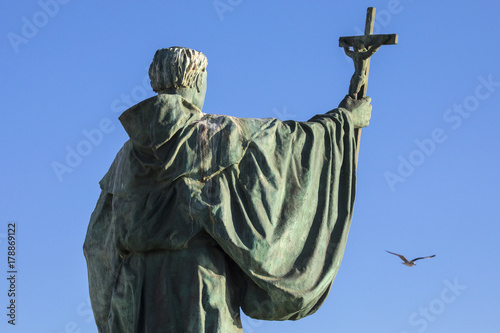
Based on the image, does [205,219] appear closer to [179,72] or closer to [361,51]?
[179,72]

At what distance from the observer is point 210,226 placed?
1004cm

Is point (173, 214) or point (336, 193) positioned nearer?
point (173, 214)

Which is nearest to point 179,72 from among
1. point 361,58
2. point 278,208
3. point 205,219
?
point 205,219

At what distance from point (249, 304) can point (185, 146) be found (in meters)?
1.50

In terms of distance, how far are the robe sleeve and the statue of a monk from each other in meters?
0.01

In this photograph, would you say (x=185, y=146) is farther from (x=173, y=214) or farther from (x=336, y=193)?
(x=336, y=193)

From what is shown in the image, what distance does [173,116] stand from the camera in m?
10.2

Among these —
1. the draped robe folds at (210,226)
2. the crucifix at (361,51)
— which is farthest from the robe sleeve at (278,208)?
the crucifix at (361,51)

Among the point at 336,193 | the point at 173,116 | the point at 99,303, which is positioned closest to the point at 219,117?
the point at 173,116

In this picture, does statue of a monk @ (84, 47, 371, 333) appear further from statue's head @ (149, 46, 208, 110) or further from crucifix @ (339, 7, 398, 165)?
crucifix @ (339, 7, 398, 165)

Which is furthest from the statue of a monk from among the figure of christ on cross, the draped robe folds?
the figure of christ on cross

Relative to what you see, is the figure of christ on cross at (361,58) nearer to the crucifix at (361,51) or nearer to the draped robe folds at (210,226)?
the crucifix at (361,51)

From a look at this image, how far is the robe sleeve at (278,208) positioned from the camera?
33.2 feet

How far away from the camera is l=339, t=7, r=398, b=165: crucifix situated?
11156mm
